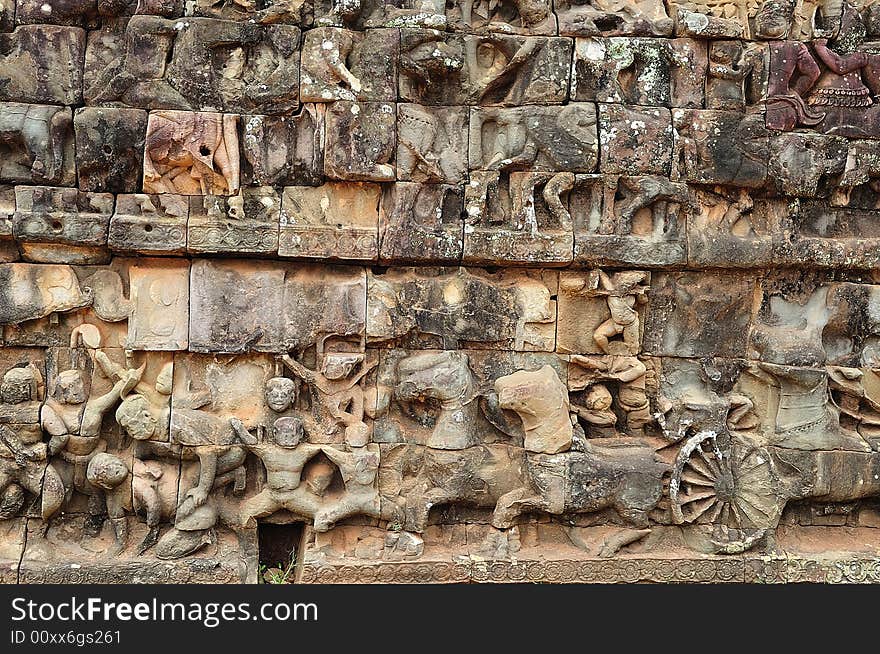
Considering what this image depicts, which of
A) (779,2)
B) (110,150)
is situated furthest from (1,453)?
(779,2)

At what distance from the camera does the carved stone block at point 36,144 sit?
270 inches

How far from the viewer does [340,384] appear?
7066 mm

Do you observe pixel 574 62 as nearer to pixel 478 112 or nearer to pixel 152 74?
pixel 478 112

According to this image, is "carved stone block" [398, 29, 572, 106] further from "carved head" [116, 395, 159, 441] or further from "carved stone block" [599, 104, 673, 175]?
"carved head" [116, 395, 159, 441]

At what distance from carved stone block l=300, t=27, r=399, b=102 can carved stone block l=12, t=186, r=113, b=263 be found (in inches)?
64.0

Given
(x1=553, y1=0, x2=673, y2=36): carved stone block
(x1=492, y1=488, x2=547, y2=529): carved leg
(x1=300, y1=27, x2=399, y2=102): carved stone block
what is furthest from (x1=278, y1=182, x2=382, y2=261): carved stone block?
(x1=492, y1=488, x2=547, y2=529): carved leg

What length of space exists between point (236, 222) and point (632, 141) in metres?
2.83

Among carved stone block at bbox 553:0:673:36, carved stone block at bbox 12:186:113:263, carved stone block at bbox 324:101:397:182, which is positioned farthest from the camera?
carved stone block at bbox 553:0:673:36

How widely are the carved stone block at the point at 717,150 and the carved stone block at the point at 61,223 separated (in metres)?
4.05

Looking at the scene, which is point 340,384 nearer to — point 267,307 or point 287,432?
point 287,432

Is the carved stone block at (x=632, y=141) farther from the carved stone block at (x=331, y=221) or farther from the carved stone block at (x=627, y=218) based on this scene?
the carved stone block at (x=331, y=221)

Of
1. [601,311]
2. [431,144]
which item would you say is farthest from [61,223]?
[601,311]

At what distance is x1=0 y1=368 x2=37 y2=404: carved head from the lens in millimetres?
6859

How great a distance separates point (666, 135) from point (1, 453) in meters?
5.13
